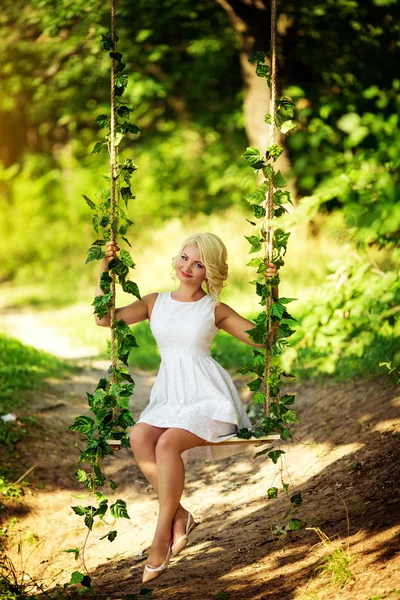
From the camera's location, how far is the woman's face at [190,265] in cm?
421

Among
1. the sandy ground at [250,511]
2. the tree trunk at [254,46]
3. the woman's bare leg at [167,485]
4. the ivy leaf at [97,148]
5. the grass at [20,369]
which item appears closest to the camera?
the sandy ground at [250,511]

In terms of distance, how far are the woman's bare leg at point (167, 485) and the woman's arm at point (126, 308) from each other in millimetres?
633

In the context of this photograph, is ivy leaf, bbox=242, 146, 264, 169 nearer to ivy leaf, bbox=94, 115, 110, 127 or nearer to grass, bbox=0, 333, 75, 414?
ivy leaf, bbox=94, 115, 110, 127

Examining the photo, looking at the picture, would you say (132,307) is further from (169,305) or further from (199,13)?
(199,13)

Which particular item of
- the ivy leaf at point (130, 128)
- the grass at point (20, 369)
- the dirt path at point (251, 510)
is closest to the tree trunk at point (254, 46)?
the grass at point (20, 369)

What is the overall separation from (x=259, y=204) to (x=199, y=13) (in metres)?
8.66

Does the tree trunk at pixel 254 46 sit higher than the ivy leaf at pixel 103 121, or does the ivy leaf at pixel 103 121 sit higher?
the tree trunk at pixel 254 46

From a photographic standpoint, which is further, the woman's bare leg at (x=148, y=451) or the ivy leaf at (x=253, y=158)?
the ivy leaf at (x=253, y=158)

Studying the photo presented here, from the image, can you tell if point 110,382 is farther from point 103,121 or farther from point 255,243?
point 103,121

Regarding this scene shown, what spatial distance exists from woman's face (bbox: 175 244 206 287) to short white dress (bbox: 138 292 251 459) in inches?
5.1

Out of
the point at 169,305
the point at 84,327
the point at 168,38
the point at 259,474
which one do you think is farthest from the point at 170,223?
the point at 169,305

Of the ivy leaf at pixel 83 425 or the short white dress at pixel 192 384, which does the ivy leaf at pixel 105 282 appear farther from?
the ivy leaf at pixel 83 425

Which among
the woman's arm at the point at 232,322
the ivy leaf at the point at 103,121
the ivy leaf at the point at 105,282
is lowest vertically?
the woman's arm at the point at 232,322

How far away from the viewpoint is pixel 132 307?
4215 mm
